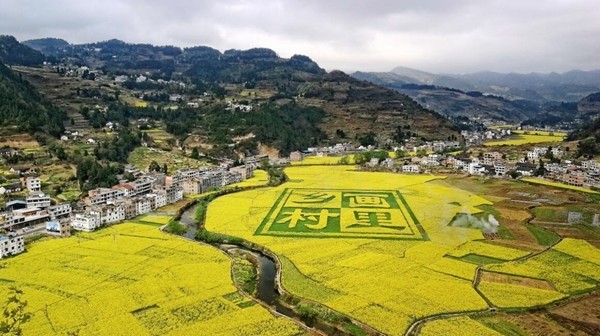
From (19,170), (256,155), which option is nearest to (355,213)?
(19,170)

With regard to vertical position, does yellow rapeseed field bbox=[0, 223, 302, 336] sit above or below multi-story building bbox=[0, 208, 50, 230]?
below

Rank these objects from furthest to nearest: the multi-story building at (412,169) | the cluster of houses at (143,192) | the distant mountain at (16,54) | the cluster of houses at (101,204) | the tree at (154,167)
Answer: the distant mountain at (16,54)
the multi-story building at (412,169)
the tree at (154,167)
the cluster of houses at (143,192)
the cluster of houses at (101,204)

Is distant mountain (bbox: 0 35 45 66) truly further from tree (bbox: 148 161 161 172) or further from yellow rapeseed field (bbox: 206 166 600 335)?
yellow rapeseed field (bbox: 206 166 600 335)

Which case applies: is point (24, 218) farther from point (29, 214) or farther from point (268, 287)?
point (268, 287)

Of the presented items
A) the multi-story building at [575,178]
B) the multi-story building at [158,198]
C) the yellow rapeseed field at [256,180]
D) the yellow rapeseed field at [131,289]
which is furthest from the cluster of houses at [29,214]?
the multi-story building at [575,178]

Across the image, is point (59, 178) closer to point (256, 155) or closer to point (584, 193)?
point (256, 155)

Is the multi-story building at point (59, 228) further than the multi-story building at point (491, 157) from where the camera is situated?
No

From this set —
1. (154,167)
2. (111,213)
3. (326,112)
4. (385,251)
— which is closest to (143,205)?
(111,213)

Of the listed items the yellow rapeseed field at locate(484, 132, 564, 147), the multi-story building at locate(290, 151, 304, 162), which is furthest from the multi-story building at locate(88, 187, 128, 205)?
the yellow rapeseed field at locate(484, 132, 564, 147)

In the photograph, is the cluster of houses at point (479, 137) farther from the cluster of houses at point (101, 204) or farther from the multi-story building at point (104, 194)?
the multi-story building at point (104, 194)
